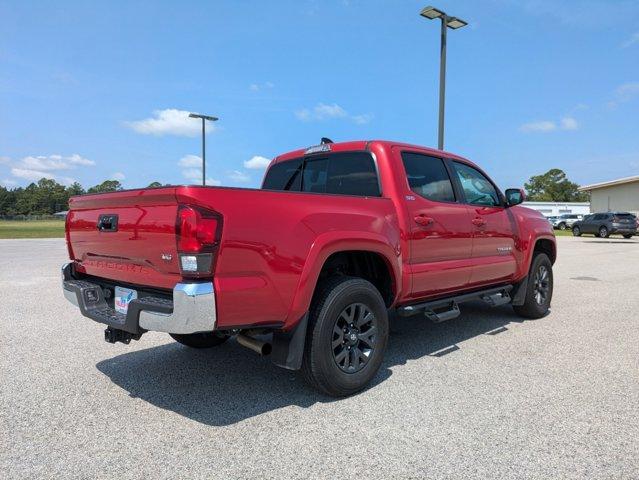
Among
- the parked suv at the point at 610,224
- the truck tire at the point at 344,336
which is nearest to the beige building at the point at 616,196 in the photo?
the parked suv at the point at 610,224

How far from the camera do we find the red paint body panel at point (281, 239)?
2.97 meters

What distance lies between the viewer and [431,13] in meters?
11.8

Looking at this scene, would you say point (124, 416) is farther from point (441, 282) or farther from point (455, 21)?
point (455, 21)

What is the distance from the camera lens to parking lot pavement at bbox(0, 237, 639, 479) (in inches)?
107

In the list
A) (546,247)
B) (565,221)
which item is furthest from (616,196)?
(546,247)

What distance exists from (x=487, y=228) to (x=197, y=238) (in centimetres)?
354

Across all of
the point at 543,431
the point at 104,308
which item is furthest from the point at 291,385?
the point at 543,431

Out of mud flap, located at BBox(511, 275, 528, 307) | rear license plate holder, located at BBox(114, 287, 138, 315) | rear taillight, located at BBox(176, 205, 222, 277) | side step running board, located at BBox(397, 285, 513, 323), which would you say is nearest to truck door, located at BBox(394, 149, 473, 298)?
side step running board, located at BBox(397, 285, 513, 323)

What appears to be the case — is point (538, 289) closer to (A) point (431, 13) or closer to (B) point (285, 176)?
(B) point (285, 176)

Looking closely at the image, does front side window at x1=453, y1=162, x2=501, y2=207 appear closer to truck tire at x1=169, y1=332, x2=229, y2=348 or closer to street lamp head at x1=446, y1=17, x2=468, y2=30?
truck tire at x1=169, y1=332, x2=229, y2=348

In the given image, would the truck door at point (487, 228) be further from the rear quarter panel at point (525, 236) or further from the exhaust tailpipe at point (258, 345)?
the exhaust tailpipe at point (258, 345)

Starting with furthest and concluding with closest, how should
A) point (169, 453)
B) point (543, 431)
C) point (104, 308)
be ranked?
1. point (104, 308)
2. point (543, 431)
3. point (169, 453)

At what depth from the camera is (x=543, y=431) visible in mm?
3119

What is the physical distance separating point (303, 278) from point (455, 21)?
36.4 ft
